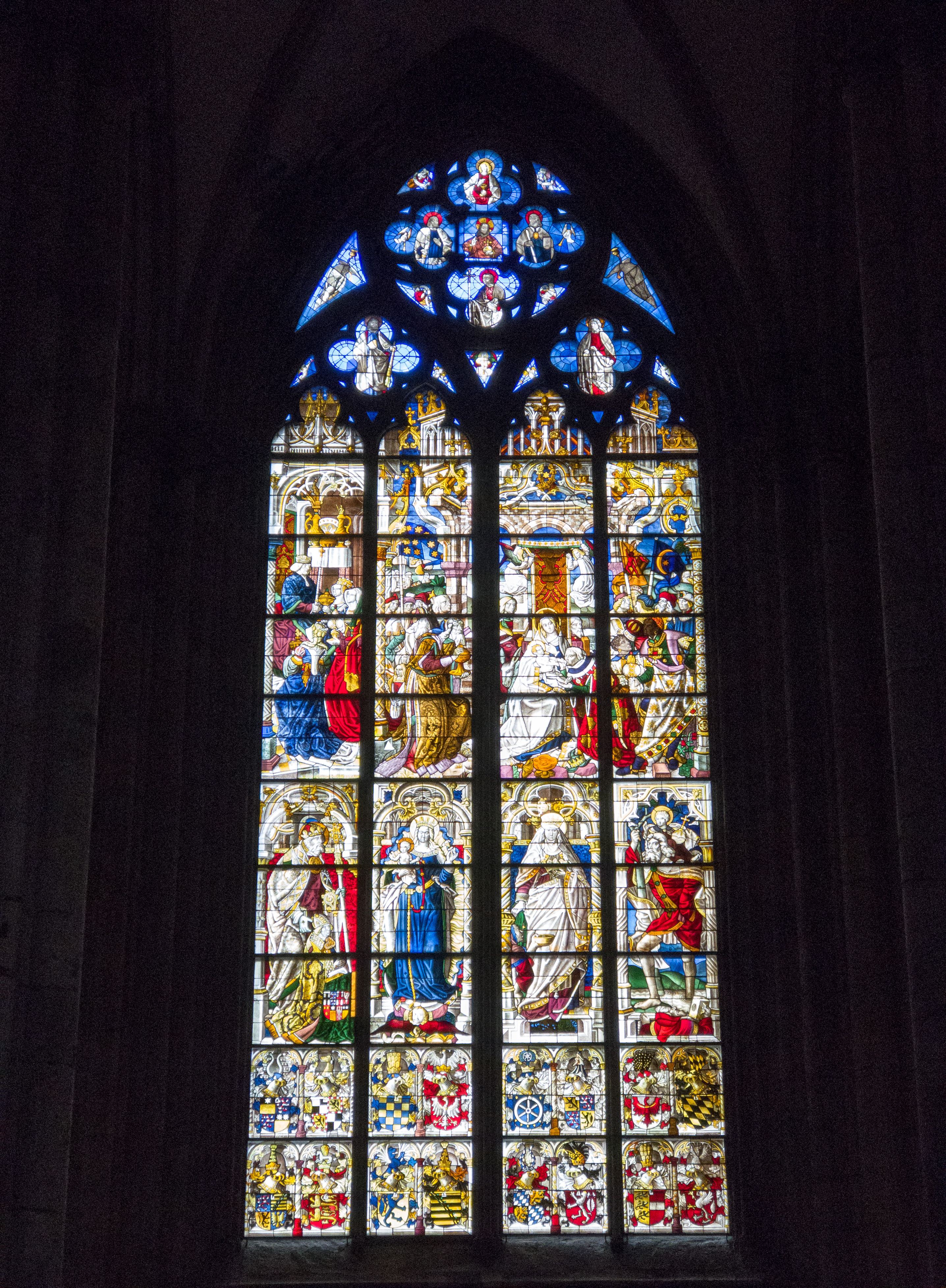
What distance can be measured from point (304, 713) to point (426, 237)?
3.56 m

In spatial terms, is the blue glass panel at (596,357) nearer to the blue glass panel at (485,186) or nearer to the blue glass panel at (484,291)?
the blue glass panel at (484,291)

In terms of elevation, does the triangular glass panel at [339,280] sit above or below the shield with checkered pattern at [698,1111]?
above

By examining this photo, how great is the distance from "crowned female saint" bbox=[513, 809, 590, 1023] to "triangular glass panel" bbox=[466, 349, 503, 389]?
3076 millimetres

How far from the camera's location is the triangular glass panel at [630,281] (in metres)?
12.9

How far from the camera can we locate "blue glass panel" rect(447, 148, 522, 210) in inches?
522

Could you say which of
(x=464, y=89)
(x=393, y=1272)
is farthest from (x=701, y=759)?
(x=464, y=89)

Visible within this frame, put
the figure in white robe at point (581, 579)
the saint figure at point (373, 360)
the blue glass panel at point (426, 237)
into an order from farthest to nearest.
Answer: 1. the blue glass panel at point (426, 237)
2. the saint figure at point (373, 360)
3. the figure in white robe at point (581, 579)

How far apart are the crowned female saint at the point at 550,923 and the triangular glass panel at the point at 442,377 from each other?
9.96 feet

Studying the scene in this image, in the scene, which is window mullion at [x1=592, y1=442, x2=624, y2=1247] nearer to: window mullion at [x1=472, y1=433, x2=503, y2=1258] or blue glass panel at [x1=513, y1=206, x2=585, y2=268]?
window mullion at [x1=472, y1=433, x2=503, y2=1258]

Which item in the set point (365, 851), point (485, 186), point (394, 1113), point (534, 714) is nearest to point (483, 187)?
point (485, 186)

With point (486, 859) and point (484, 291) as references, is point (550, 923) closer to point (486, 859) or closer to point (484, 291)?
point (486, 859)

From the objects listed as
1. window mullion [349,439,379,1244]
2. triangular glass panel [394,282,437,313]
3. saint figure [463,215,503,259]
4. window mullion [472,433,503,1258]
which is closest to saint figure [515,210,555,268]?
saint figure [463,215,503,259]

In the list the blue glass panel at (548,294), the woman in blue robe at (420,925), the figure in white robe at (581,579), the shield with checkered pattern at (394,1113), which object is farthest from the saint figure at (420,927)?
the blue glass panel at (548,294)

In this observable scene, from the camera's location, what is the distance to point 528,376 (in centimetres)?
1291
